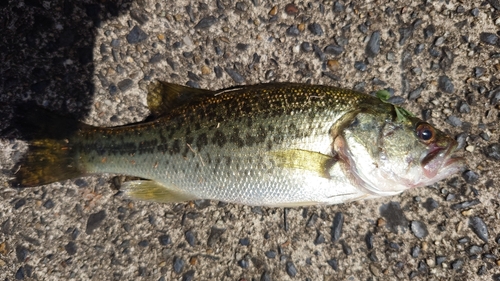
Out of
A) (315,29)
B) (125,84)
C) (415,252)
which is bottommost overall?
(415,252)

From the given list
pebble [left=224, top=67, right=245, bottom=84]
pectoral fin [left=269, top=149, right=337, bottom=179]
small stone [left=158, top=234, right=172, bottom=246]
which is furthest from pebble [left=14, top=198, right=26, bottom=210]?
pectoral fin [left=269, top=149, right=337, bottom=179]

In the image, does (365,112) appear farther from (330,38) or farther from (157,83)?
(157,83)

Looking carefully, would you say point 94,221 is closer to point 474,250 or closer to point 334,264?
point 334,264

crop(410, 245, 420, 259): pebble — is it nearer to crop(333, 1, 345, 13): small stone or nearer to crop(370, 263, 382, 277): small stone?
crop(370, 263, 382, 277): small stone

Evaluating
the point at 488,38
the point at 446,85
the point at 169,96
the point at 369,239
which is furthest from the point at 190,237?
the point at 488,38

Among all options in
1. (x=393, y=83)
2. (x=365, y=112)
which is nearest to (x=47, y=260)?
(x=365, y=112)

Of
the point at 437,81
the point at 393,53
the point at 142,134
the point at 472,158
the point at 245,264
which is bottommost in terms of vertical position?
the point at 245,264

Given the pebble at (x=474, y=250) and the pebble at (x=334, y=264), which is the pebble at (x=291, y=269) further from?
the pebble at (x=474, y=250)
